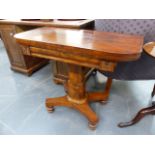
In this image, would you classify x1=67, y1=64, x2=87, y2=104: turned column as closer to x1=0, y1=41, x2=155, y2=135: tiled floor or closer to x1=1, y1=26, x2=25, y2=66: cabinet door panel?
x1=0, y1=41, x2=155, y2=135: tiled floor

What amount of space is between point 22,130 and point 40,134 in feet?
0.56

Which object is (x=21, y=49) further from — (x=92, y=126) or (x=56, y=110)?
(x=92, y=126)

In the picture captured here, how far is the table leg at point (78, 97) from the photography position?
1186 millimetres

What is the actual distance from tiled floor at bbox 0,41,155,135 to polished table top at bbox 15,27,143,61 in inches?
28.8

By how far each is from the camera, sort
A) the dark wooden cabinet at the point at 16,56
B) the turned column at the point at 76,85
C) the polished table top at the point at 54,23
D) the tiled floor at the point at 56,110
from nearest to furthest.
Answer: the turned column at the point at 76,85 < the tiled floor at the point at 56,110 < the polished table top at the point at 54,23 < the dark wooden cabinet at the point at 16,56

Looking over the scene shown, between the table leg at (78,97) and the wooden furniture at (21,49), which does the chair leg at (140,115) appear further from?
the wooden furniture at (21,49)

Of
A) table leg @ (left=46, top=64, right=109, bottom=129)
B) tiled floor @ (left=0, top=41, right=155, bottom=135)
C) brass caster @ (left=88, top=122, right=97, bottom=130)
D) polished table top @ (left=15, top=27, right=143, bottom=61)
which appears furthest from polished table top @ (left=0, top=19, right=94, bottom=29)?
brass caster @ (left=88, top=122, right=97, bottom=130)

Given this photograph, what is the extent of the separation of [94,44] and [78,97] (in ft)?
1.94

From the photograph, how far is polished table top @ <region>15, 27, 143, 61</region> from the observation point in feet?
2.45

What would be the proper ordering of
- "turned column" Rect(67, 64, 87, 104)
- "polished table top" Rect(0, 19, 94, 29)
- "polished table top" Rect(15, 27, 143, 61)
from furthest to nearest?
"polished table top" Rect(0, 19, 94, 29)
"turned column" Rect(67, 64, 87, 104)
"polished table top" Rect(15, 27, 143, 61)

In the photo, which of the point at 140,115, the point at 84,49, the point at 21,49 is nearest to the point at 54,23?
the point at 21,49

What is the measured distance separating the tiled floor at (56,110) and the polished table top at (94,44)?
2.40 ft

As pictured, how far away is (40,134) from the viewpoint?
1227mm

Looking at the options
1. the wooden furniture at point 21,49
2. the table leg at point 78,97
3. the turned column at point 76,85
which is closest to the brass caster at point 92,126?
the table leg at point 78,97
